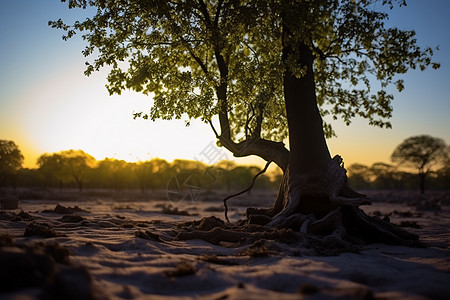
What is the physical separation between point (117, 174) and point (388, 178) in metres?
82.9

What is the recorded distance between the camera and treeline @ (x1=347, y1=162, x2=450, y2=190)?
8738 cm

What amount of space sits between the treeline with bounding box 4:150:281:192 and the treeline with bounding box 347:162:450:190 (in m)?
36.9

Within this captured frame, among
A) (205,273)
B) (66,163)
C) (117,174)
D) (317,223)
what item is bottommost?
(205,273)

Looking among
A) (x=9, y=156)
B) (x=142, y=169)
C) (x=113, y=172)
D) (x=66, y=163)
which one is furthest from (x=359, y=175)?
(x=9, y=156)

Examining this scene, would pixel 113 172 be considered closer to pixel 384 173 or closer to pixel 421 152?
pixel 421 152

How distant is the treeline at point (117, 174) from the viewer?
5431 cm

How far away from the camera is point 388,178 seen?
99.7 meters

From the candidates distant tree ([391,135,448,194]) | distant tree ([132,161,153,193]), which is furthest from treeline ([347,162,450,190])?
distant tree ([132,161,153,193])

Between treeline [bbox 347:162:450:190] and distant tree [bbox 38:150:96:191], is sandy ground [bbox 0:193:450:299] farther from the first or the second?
treeline [bbox 347:162:450:190]

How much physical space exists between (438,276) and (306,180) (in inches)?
159

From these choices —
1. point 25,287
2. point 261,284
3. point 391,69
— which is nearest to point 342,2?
point 391,69

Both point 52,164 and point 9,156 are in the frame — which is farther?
point 52,164

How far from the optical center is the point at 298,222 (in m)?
7.46

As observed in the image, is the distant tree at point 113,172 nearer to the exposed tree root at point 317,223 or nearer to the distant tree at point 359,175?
the exposed tree root at point 317,223
